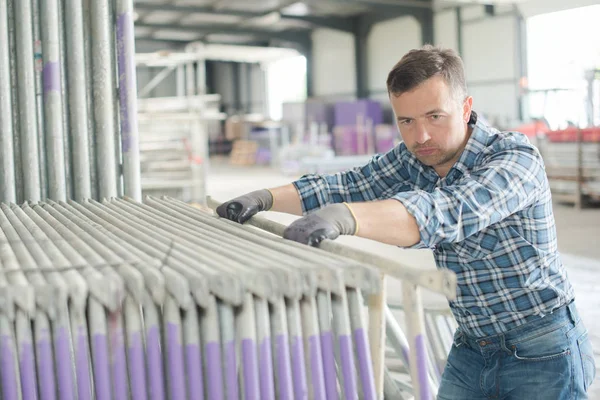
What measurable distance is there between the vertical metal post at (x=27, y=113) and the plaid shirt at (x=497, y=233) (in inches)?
69.3

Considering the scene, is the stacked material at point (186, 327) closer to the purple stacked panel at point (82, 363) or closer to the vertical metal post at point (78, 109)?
the purple stacked panel at point (82, 363)

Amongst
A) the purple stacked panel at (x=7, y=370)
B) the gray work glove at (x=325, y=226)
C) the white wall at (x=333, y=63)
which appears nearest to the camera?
the purple stacked panel at (x=7, y=370)

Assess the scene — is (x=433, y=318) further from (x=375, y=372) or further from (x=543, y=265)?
(x=375, y=372)

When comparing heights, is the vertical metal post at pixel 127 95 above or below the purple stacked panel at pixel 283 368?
above

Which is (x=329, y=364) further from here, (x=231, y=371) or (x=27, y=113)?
(x=27, y=113)

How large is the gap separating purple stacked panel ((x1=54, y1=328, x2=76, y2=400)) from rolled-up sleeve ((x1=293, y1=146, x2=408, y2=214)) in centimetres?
139

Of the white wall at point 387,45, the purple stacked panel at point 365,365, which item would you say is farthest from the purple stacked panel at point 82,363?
the white wall at point 387,45

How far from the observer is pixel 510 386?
2213mm

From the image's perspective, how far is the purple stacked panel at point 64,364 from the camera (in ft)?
4.49

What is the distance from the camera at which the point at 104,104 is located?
3.19 meters

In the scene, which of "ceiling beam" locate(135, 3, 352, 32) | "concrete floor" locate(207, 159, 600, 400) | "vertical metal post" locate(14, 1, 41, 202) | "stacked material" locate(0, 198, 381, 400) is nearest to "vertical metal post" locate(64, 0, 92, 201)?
"vertical metal post" locate(14, 1, 41, 202)

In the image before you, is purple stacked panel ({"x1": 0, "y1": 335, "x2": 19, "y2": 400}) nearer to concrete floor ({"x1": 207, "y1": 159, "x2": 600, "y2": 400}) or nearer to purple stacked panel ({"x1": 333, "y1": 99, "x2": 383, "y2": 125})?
concrete floor ({"x1": 207, "y1": 159, "x2": 600, "y2": 400})

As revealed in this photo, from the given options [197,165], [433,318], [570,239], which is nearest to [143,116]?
[197,165]

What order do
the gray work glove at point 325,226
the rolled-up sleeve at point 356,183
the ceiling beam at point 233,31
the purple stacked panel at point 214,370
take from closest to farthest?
the purple stacked panel at point 214,370
the gray work glove at point 325,226
the rolled-up sleeve at point 356,183
the ceiling beam at point 233,31
